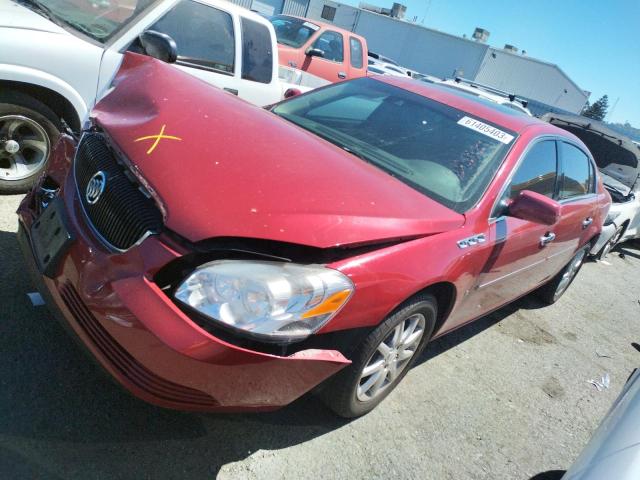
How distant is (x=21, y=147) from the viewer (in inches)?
137

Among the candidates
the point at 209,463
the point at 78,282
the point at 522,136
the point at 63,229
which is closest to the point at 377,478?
the point at 209,463

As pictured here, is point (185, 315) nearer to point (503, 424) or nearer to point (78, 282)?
point (78, 282)

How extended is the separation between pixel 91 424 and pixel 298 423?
0.94 m

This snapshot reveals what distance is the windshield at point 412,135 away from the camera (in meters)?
2.69

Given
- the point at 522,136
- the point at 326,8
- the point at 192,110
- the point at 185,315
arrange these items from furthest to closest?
1. the point at 326,8
2. the point at 522,136
3. the point at 192,110
4. the point at 185,315

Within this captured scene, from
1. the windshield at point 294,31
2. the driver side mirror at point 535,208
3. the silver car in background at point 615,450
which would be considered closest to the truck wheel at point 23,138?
the driver side mirror at point 535,208

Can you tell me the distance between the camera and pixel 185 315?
1644 millimetres

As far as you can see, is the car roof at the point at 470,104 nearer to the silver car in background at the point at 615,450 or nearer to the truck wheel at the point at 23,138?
the silver car in background at the point at 615,450

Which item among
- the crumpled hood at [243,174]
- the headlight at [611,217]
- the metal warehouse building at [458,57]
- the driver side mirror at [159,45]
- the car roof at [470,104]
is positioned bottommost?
the headlight at [611,217]

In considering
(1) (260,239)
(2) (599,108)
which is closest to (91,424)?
(1) (260,239)

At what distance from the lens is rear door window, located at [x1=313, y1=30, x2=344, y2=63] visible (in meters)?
9.16

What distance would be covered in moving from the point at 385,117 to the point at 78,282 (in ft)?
6.96

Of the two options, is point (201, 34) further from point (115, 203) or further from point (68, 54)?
point (115, 203)

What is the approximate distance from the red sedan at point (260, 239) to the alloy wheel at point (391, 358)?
0.01 meters
